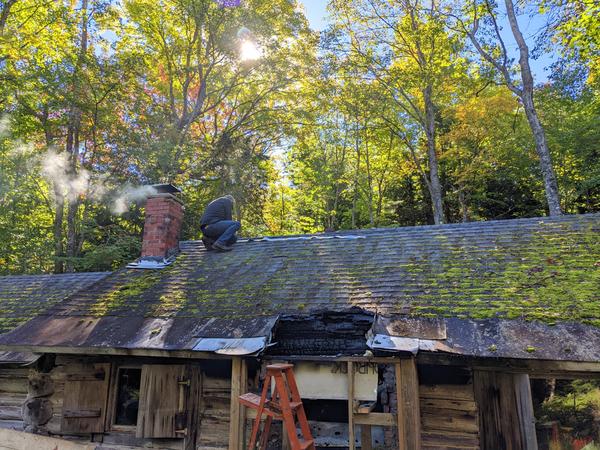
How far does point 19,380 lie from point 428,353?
809 centimetres

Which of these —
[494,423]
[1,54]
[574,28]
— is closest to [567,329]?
[494,423]

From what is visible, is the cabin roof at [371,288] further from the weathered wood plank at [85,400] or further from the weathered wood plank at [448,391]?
the weathered wood plank at [448,391]

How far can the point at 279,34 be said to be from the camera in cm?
1886

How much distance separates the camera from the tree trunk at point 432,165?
19006mm

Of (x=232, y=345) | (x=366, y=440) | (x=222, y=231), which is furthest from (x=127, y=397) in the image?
(x=366, y=440)

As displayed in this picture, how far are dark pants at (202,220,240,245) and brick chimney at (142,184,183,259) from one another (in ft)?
2.82

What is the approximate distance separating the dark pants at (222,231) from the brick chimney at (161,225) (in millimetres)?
859

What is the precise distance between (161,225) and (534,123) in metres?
13.7

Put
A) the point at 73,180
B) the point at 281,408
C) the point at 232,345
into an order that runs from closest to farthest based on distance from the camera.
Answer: the point at 281,408, the point at 232,345, the point at 73,180

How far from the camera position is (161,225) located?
10.0 meters

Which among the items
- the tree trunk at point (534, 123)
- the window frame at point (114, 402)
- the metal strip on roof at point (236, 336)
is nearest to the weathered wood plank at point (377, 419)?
the metal strip on roof at point (236, 336)

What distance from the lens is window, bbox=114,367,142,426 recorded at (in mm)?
7527

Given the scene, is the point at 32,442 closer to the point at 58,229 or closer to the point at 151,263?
the point at 151,263

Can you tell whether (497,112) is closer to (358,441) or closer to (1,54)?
(358,441)
